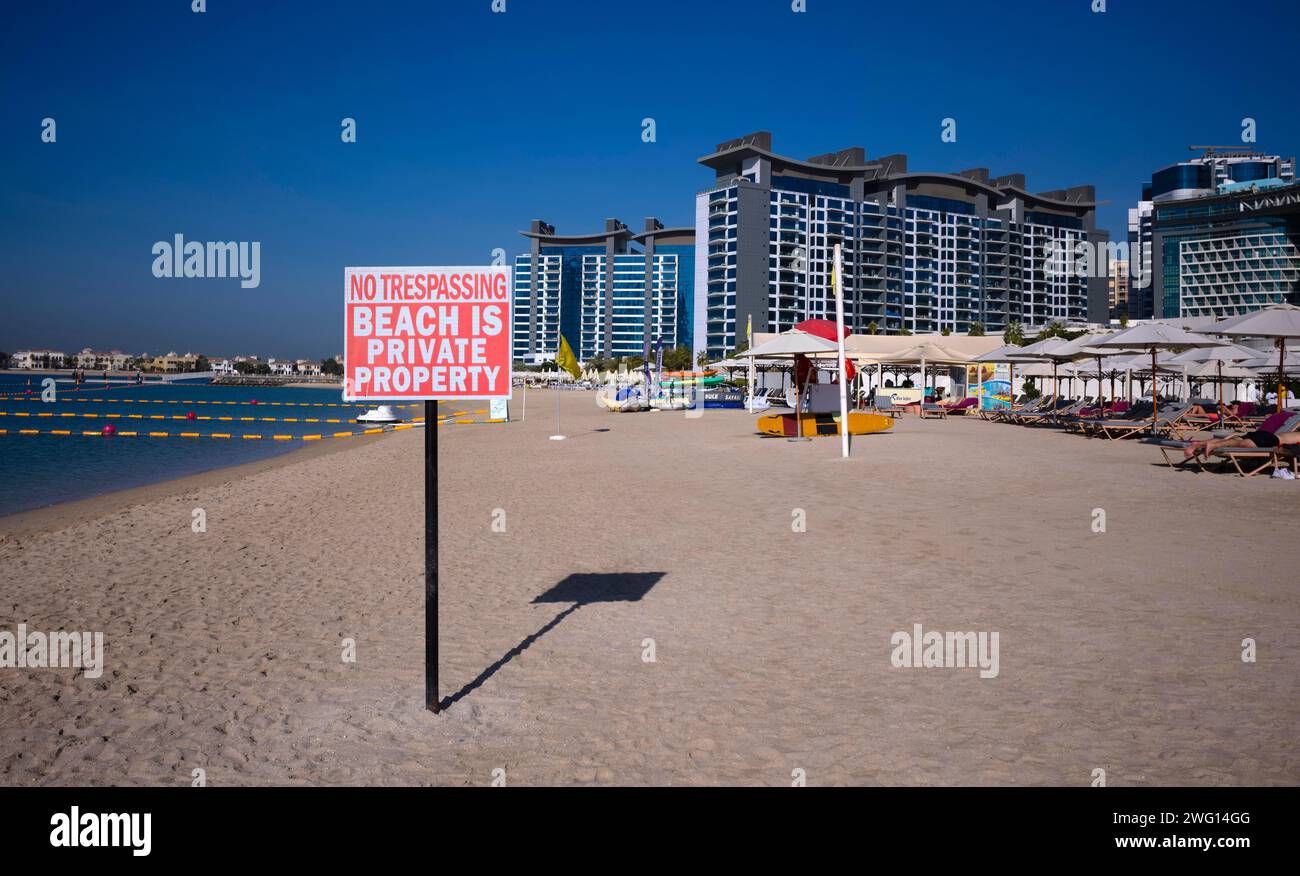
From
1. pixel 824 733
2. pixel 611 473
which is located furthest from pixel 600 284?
pixel 824 733

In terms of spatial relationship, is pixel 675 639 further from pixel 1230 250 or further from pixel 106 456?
pixel 1230 250

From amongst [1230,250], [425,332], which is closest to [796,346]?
[425,332]

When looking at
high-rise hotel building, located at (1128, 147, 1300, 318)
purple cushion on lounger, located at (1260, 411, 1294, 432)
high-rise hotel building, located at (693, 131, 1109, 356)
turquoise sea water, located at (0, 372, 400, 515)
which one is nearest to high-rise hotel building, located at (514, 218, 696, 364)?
high-rise hotel building, located at (693, 131, 1109, 356)

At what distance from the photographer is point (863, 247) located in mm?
130375

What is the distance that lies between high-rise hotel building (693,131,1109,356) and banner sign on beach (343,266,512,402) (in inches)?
4541

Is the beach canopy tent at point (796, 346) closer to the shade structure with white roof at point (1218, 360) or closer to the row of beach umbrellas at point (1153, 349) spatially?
the row of beach umbrellas at point (1153, 349)

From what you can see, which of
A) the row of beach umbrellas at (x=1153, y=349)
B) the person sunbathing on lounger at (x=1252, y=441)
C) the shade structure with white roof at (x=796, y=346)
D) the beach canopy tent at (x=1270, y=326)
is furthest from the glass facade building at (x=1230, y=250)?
the person sunbathing on lounger at (x=1252, y=441)

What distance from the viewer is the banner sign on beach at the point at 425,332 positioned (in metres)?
4.49

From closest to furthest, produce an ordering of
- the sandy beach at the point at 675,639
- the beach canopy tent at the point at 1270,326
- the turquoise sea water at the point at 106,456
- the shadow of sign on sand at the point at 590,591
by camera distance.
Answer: the sandy beach at the point at 675,639, the shadow of sign on sand at the point at 590,591, the beach canopy tent at the point at 1270,326, the turquoise sea water at the point at 106,456

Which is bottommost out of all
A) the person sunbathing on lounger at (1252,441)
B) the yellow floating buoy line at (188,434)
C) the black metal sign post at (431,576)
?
the black metal sign post at (431,576)

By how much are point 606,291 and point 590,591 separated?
608 ft

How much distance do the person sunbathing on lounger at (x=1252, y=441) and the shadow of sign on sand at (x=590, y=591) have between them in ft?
38.8

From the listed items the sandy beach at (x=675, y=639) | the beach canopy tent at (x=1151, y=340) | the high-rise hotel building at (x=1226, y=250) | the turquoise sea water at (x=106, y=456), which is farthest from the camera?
the high-rise hotel building at (x=1226, y=250)
